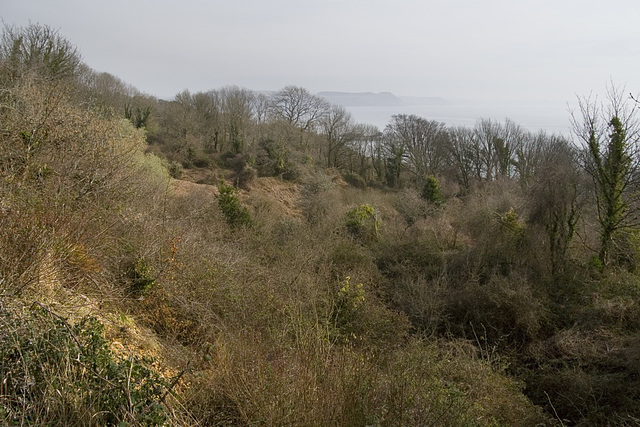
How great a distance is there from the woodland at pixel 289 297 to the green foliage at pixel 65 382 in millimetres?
20

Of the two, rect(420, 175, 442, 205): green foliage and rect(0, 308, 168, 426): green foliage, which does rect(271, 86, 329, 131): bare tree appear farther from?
rect(0, 308, 168, 426): green foliage

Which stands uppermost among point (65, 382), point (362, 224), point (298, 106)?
point (298, 106)

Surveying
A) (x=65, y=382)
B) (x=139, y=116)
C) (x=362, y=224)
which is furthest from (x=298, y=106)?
(x=65, y=382)

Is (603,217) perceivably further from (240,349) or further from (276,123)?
(276,123)

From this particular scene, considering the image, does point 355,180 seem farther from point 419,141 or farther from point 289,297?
point 289,297

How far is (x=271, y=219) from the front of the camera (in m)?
19.9

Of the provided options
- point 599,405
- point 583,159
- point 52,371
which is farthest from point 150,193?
point 583,159

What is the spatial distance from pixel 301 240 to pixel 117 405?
38.9 ft

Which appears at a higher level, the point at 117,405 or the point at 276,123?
the point at 276,123

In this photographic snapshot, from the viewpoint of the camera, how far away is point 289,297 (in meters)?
6.68

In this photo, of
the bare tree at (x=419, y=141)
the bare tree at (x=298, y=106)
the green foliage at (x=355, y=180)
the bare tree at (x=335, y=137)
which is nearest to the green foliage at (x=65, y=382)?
the green foliage at (x=355, y=180)

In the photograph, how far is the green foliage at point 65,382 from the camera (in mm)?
3033

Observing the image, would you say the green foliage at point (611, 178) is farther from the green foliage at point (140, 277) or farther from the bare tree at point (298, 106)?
the bare tree at point (298, 106)

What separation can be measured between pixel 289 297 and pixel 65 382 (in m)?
3.82
